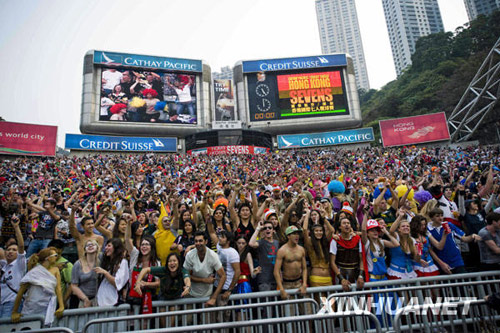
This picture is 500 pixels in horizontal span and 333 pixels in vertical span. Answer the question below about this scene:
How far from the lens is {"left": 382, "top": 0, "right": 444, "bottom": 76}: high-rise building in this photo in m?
117

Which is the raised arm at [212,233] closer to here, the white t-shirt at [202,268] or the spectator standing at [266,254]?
the spectator standing at [266,254]

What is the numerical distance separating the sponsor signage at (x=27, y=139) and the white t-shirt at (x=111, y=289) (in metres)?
33.2

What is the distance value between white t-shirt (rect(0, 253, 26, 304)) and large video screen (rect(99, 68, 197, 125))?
3374 centimetres

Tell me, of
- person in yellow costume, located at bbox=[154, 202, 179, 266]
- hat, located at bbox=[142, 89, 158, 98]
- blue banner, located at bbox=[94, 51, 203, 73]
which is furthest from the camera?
blue banner, located at bbox=[94, 51, 203, 73]

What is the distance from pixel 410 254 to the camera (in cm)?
492

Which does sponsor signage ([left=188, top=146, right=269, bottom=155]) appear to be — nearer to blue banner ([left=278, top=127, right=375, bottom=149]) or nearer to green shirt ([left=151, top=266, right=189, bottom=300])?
blue banner ([left=278, top=127, right=375, bottom=149])

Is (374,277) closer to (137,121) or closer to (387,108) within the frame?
(137,121)

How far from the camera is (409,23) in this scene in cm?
11831

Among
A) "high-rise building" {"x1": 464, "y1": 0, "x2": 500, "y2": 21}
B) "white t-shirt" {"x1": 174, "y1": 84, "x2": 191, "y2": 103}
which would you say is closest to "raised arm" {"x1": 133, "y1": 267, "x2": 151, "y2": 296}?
"white t-shirt" {"x1": 174, "y1": 84, "x2": 191, "y2": 103}

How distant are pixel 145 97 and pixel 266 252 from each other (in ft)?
120

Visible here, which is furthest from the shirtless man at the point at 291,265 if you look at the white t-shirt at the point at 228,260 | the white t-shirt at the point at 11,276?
the white t-shirt at the point at 11,276

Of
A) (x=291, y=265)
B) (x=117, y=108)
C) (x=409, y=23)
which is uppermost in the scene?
(x=409, y=23)

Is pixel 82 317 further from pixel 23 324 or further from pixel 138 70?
pixel 138 70

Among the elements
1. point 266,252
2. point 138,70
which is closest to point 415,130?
point 138,70
